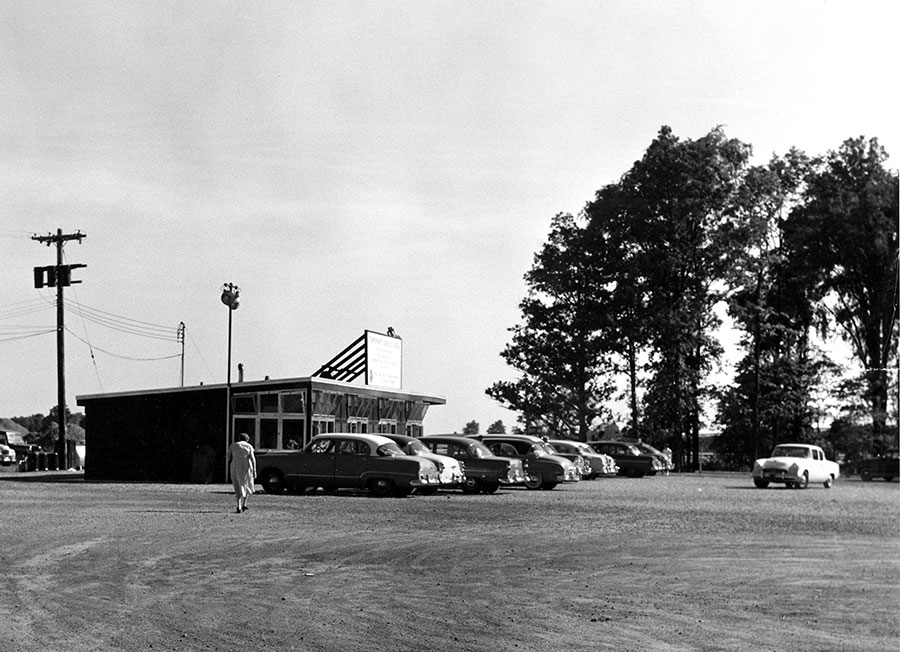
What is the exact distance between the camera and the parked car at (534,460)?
111 feet

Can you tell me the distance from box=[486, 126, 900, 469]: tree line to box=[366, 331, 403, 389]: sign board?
200 inches

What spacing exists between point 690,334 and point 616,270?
12.4 ft

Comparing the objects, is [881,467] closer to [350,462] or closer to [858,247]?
[858,247]

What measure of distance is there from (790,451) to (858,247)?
1077cm

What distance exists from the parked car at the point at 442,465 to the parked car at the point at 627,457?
51.2ft

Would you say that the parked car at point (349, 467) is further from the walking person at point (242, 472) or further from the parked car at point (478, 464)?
the walking person at point (242, 472)

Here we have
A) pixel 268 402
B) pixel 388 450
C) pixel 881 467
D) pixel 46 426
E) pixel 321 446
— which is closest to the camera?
pixel 881 467

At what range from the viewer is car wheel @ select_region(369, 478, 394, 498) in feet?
91.8

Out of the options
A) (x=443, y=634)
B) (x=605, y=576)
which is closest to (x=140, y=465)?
(x=605, y=576)

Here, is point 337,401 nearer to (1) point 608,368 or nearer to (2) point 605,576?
(1) point 608,368

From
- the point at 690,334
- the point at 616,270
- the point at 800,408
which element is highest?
the point at 616,270

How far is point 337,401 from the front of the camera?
40.6 m

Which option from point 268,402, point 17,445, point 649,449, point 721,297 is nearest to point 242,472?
point 721,297

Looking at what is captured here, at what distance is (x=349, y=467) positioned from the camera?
28641mm
